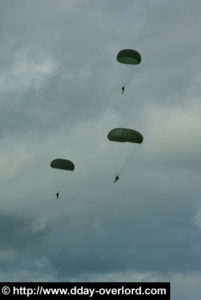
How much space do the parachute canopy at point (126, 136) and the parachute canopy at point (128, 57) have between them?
40.8 feet

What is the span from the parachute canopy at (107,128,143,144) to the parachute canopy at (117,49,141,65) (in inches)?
489

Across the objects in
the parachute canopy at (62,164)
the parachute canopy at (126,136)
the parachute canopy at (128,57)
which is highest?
the parachute canopy at (128,57)

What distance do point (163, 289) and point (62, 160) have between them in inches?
1720

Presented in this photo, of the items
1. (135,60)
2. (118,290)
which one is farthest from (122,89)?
(118,290)

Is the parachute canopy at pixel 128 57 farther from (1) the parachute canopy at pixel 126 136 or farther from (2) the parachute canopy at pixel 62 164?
(2) the parachute canopy at pixel 62 164

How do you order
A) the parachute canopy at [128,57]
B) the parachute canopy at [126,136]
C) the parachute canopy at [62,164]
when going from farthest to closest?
1. the parachute canopy at [62,164]
2. the parachute canopy at [128,57]
3. the parachute canopy at [126,136]

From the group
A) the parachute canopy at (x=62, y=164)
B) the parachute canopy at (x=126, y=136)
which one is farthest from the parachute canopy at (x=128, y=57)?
the parachute canopy at (x=62, y=164)

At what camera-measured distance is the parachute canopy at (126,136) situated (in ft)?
592

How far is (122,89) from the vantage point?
609 ft

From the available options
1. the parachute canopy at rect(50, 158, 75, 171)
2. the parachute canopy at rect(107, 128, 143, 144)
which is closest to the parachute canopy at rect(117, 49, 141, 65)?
the parachute canopy at rect(107, 128, 143, 144)

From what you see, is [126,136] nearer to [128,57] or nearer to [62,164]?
[62,164]

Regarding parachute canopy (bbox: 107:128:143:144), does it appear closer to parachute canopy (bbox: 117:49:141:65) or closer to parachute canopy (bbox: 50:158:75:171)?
parachute canopy (bbox: 50:158:75:171)

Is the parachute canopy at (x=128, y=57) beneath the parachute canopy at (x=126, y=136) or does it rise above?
above

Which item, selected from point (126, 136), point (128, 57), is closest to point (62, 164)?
point (126, 136)
